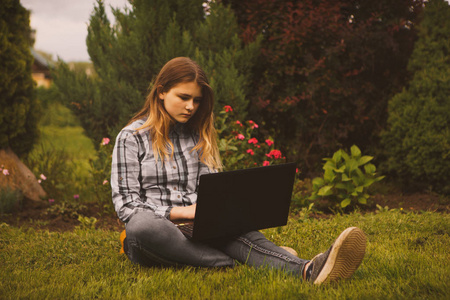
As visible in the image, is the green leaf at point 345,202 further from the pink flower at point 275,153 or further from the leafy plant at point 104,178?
the leafy plant at point 104,178

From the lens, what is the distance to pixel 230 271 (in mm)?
2543

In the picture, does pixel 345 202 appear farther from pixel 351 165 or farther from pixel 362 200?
pixel 351 165

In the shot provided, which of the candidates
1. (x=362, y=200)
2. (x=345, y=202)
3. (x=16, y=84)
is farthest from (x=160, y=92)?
(x=16, y=84)

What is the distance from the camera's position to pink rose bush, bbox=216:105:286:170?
14.7 ft

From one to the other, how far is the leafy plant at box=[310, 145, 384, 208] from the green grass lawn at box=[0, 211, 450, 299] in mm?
695

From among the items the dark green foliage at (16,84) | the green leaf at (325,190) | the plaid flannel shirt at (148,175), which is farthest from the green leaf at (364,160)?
the dark green foliage at (16,84)

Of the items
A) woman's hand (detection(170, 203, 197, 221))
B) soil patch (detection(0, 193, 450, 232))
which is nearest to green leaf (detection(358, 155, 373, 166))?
soil patch (detection(0, 193, 450, 232))

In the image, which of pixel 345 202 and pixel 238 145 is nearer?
pixel 345 202

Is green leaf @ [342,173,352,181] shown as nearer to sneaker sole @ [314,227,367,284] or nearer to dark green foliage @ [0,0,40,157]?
sneaker sole @ [314,227,367,284]

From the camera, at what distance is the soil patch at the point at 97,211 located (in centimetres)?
414

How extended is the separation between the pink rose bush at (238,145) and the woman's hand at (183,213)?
1893 millimetres

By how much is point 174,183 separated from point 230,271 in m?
0.69

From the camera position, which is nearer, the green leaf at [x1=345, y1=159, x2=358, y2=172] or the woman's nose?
the woman's nose

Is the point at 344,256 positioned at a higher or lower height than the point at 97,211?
higher
